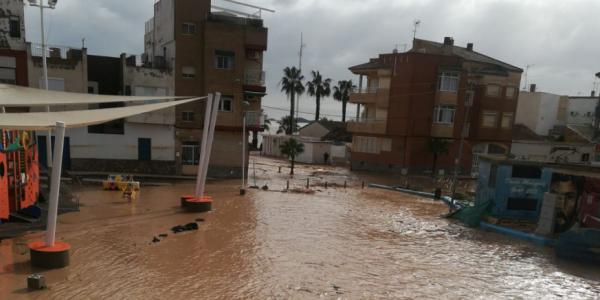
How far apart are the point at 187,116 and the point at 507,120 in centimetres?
3247

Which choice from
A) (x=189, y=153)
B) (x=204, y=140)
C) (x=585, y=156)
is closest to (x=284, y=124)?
(x=189, y=153)

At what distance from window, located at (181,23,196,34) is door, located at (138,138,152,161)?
348 inches

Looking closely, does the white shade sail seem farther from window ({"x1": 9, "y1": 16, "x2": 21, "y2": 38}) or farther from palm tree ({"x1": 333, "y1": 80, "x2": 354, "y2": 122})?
palm tree ({"x1": 333, "y1": 80, "x2": 354, "y2": 122})

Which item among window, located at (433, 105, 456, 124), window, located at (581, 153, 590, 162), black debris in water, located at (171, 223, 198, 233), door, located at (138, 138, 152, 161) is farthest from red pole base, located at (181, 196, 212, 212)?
window, located at (581, 153, 590, 162)

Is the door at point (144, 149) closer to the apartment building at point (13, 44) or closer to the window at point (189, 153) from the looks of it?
the window at point (189, 153)

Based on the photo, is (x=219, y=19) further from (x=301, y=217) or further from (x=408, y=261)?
(x=408, y=261)

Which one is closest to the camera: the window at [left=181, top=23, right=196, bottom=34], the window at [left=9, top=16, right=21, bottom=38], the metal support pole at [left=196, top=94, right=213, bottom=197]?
the metal support pole at [left=196, top=94, right=213, bottom=197]

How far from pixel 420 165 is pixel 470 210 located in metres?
19.4

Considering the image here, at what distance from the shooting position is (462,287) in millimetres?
11758

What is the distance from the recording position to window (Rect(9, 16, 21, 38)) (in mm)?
25639

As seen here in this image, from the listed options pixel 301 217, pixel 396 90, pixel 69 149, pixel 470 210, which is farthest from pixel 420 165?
pixel 69 149

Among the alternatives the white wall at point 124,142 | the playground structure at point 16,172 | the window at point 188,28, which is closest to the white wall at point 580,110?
the window at point 188,28

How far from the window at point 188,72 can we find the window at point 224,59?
6.16 feet

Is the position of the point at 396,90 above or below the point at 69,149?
above
